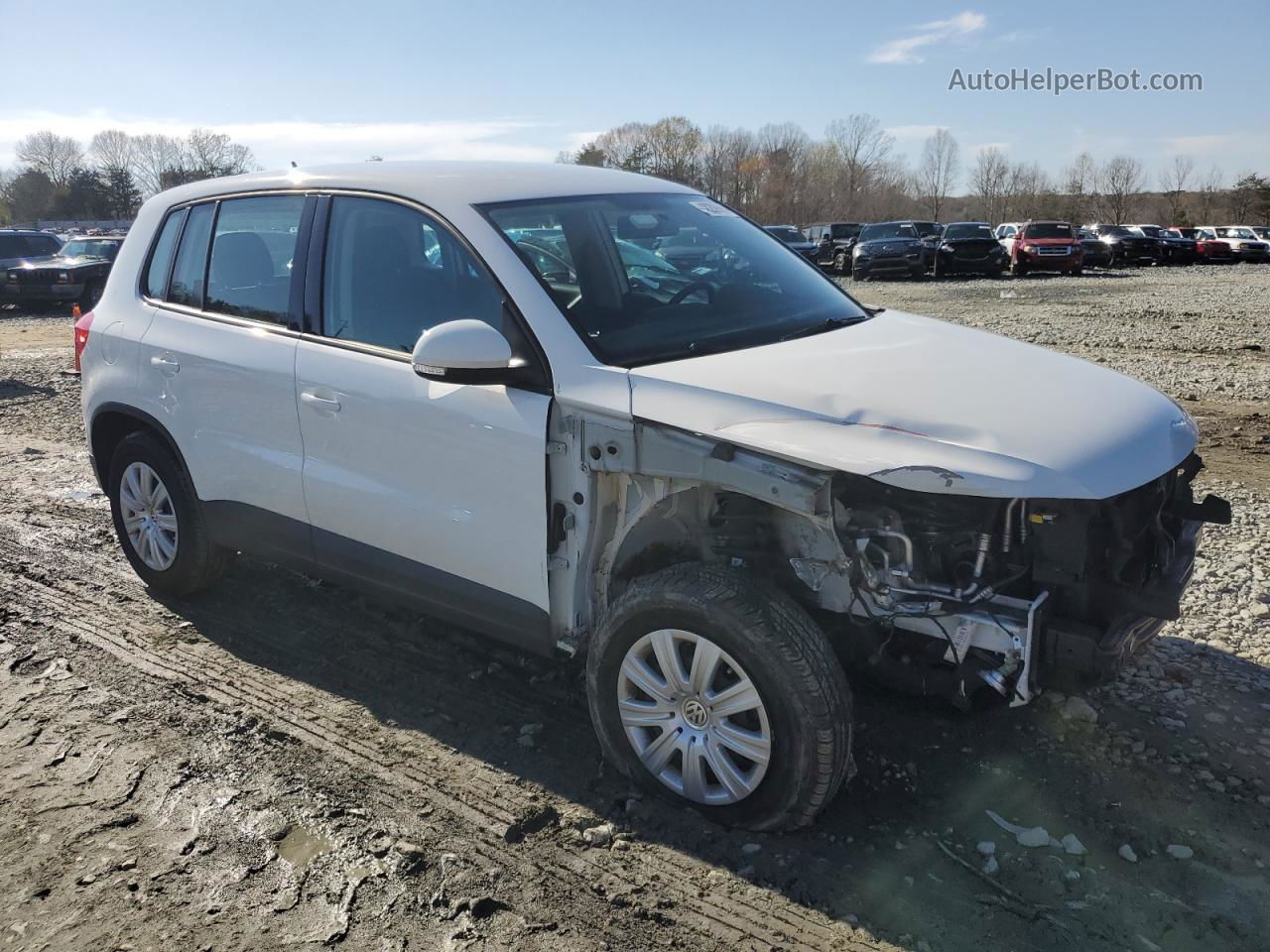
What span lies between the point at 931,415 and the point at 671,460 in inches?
29.2

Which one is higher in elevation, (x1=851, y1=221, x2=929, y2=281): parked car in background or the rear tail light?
the rear tail light

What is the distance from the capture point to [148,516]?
190 inches

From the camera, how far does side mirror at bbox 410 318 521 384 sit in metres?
3.12

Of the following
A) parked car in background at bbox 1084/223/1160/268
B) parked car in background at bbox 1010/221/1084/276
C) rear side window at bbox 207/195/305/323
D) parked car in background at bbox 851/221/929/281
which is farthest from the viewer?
parked car in background at bbox 1084/223/1160/268

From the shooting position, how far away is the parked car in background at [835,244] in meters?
31.9

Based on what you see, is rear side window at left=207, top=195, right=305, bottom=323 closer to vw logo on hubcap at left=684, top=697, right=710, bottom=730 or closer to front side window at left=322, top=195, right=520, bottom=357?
front side window at left=322, top=195, right=520, bottom=357

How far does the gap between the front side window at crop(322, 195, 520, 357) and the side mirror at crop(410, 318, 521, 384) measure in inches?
7.4

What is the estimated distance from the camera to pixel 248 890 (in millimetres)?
2867

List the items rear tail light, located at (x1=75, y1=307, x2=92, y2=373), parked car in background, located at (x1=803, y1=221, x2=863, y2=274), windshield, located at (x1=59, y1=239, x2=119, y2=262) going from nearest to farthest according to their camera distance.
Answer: rear tail light, located at (x1=75, y1=307, x2=92, y2=373)
windshield, located at (x1=59, y1=239, x2=119, y2=262)
parked car in background, located at (x1=803, y1=221, x2=863, y2=274)

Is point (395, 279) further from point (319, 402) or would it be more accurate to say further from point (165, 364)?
point (165, 364)

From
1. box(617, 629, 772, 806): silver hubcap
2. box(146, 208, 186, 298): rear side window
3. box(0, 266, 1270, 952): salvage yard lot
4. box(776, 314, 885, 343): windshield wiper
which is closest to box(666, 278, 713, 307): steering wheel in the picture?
box(776, 314, 885, 343): windshield wiper

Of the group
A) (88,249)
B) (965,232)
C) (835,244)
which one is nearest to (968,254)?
(965,232)

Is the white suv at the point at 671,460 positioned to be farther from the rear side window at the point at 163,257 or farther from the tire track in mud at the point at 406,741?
the rear side window at the point at 163,257

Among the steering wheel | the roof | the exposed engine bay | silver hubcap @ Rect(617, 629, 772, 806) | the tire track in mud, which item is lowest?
the tire track in mud
